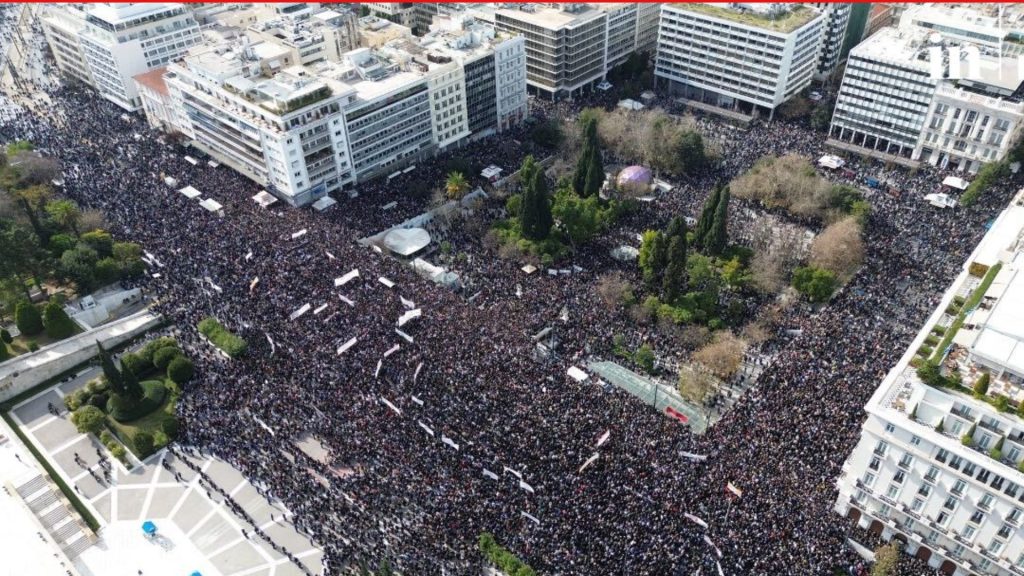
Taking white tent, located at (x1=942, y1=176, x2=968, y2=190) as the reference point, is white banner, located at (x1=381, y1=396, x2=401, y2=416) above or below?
above

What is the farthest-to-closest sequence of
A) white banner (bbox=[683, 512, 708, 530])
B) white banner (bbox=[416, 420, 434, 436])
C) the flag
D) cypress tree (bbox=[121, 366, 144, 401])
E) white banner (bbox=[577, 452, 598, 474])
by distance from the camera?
1. cypress tree (bbox=[121, 366, 144, 401])
2. white banner (bbox=[416, 420, 434, 436])
3. white banner (bbox=[577, 452, 598, 474])
4. the flag
5. white banner (bbox=[683, 512, 708, 530])

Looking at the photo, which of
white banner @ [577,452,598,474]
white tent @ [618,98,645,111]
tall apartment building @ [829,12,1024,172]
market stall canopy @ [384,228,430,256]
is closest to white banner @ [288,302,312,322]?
market stall canopy @ [384,228,430,256]

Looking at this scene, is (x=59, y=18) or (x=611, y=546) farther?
(x=59, y=18)

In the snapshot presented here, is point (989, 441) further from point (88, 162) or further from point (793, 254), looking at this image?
point (88, 162)

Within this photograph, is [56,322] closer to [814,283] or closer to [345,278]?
[345,278]

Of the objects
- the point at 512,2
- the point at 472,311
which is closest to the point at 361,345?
the point at 472,311

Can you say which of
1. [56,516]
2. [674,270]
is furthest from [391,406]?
[674,270]

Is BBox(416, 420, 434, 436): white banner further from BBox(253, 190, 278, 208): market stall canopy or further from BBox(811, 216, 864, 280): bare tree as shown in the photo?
BBox(253, 190, 278, 208): market stall canopy
